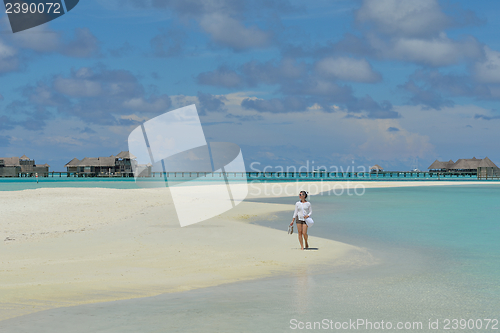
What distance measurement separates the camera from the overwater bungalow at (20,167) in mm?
125938

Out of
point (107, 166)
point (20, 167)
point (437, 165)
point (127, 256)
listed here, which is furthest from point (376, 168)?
point (127, 256)

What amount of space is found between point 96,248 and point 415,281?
30.9 feet

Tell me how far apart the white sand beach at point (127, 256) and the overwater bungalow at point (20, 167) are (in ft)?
391

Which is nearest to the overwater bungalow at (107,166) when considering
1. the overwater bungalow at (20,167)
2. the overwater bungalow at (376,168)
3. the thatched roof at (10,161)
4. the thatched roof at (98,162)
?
the thatched roof at (98,162)

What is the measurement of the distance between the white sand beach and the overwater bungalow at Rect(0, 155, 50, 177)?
119 meters

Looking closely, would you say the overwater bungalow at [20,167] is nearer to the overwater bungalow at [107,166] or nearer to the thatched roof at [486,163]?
the overwater bungalow at [107,166]

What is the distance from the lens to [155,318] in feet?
23.1

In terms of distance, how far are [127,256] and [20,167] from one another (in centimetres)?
13418

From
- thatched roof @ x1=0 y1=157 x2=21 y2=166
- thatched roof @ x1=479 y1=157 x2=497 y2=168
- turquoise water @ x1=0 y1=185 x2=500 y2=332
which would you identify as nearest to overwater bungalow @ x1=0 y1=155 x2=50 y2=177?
thatched roof @ x1=0 y1=157 x2=21 y2=166

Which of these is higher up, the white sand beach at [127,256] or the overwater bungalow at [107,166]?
the overwater bungalow at [107,166]

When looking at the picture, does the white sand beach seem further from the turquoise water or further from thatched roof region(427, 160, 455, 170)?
thatched roof region(427, 160, 455, 170)

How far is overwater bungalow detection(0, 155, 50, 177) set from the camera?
125938mm

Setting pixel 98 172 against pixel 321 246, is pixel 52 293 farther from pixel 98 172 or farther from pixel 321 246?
pixel 98 172

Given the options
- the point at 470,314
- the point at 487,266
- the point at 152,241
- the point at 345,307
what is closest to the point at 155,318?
the point at 345,307
